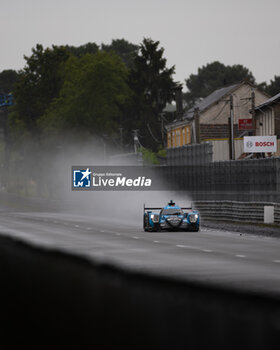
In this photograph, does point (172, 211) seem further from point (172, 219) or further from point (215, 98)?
point (215, 98)

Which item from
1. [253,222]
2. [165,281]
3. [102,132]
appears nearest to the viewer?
[165,281]

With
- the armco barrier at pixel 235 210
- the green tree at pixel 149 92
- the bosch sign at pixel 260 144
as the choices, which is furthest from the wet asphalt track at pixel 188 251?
the green tree at pixel 149 92

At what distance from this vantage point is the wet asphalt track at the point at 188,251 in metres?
17.9

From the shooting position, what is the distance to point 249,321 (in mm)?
4465

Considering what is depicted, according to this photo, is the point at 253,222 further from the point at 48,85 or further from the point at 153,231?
the point at 48,85

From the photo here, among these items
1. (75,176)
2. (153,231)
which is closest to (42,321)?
(153,231)

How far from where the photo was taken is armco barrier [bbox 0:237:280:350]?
453 centimetres

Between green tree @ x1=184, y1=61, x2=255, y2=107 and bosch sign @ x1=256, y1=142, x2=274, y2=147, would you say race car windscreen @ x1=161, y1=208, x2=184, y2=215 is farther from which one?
green tree @ x1=184, y1=61, x2=255, y2=107

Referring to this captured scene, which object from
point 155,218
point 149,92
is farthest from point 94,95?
point 155,218

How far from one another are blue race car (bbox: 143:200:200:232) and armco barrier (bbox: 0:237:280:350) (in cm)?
3221

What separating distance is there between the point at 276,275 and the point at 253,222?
26463 millimetres

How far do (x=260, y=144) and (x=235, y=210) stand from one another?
2385 cm

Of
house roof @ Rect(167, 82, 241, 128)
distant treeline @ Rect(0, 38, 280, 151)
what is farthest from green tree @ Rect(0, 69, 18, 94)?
house roof @ Rect(167, 82, 241, 128)

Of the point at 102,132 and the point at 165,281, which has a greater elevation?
the point at 102,132
